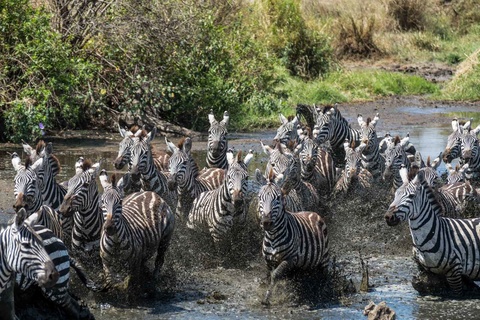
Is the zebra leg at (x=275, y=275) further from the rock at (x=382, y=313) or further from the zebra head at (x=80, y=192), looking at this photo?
the zebra head at (x=80, y=192)

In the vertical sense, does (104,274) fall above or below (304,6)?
below

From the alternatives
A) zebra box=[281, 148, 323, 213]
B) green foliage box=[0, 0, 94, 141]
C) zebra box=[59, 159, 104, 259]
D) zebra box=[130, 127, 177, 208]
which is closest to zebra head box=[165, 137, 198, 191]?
zebra box=[130, 127, 177, 208]

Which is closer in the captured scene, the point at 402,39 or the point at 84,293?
the point at 84,293

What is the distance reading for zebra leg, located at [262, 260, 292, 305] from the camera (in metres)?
10.6

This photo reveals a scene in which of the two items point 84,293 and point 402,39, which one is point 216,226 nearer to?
point 84,293

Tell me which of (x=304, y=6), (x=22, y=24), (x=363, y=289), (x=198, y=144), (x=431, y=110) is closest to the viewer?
(x=363, y=289)

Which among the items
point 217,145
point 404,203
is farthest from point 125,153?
point 404,203

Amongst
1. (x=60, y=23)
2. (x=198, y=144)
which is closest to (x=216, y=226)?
(x=198, y=144)

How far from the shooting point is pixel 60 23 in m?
20.6

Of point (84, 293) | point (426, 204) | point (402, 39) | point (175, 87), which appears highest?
point (402, 39)

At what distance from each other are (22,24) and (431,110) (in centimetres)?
1302

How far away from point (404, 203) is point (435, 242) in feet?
1.97

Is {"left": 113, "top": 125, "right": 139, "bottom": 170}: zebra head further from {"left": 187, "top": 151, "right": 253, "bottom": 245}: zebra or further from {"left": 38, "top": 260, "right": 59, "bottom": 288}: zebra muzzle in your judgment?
{"left": 38, "top": 260, "right": 59, "bottom": 288}: zebra muzzle

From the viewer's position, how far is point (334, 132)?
17.9 meters
